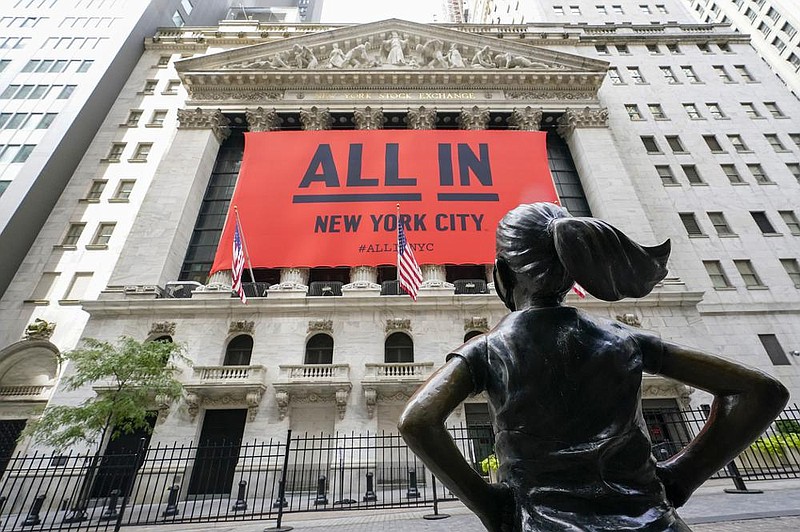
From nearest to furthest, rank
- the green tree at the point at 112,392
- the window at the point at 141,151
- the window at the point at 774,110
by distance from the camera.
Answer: the green tree at the point at 112,392, the window at the point at 141,151, the window at the point at 774,110

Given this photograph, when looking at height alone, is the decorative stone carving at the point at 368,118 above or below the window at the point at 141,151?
above

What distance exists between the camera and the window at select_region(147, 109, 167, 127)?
28023 mm

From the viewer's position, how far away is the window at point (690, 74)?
31062mm

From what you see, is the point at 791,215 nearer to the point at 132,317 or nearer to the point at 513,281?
the point at 513,281

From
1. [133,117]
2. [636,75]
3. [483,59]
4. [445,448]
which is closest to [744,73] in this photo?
[636,75]

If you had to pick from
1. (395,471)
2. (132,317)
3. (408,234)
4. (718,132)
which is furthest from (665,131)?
(132,317)

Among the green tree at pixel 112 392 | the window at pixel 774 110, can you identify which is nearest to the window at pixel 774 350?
the window at pixel 774 110

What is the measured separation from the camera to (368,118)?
88.2 feet

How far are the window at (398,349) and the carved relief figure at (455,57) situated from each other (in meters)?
21.3

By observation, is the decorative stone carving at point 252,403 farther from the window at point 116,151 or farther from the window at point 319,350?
the window at point 116,151

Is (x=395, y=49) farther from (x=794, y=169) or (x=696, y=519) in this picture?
(x=696, y=519)

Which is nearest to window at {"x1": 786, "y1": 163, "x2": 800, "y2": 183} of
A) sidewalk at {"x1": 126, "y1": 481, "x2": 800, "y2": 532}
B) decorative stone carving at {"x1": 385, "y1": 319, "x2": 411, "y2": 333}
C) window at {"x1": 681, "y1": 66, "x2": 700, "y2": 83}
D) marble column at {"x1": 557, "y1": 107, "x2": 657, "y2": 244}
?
window at {"x1": 681, "y1": 66, "x2": 700, "y2": 83}

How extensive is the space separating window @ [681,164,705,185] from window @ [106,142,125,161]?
126ft

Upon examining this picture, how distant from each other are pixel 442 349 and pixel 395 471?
5494 millimetres
